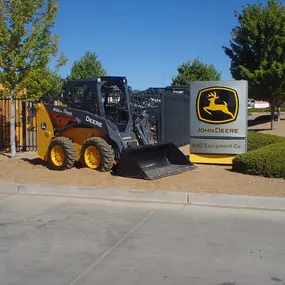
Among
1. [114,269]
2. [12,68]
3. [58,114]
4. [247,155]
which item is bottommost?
[114,269]

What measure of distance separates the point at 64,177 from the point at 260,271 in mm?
6197

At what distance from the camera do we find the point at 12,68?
12711mm

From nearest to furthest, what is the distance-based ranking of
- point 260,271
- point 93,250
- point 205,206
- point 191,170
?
point 260,271, point 93,250, point 205,206, point 191,170

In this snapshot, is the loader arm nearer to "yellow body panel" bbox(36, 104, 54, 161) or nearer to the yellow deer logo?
"yellow body panel" bbox(36, 104, 54, 161)

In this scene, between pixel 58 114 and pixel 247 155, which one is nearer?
pixel 247 155

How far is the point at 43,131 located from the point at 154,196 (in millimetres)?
4717

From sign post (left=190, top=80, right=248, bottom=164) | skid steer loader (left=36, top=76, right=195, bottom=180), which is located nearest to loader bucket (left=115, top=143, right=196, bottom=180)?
skid steer loader (left=36, top=76, right=195, bottom=180)

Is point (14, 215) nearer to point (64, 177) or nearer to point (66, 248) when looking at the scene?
point (66, 248)

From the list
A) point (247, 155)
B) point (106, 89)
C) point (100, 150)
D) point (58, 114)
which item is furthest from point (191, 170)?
point (58, 114)

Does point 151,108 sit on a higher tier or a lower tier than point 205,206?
higher

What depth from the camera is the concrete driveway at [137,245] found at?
464cm

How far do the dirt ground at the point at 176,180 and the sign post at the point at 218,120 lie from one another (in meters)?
0.53

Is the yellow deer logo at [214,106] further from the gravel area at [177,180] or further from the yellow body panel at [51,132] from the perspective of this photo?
the yellow body panel at [51,132]

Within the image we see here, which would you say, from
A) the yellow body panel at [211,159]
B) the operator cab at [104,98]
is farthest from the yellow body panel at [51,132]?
the yellow body panel at [211,159]
